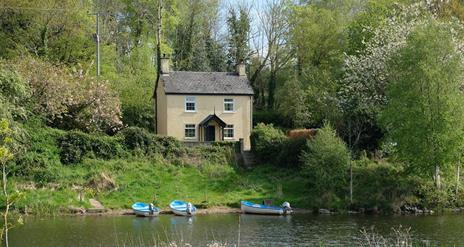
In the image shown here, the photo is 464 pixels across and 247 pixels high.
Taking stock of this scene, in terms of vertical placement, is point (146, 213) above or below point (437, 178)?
below

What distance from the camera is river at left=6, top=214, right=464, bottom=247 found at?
2945 cm

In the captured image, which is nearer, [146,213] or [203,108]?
[146,213]

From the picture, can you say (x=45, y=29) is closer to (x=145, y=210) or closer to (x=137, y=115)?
(x=137, y=115)

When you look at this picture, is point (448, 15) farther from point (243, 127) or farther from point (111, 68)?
point (111, 68)

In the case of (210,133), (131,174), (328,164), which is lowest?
(131,174)

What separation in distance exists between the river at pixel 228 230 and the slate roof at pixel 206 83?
17918mm

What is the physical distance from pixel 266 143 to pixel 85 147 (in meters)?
13.9

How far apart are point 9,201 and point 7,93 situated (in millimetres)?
20614

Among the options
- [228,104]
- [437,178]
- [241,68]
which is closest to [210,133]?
[228,104]

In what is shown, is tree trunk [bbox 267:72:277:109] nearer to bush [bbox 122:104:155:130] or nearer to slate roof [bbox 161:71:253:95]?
slate roof [bbox 161:71:253:95]

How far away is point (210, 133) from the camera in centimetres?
5728

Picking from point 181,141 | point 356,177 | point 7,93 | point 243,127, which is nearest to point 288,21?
point 243,127

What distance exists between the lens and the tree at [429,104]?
4216cm

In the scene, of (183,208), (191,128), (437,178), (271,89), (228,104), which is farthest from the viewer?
(271,89)
